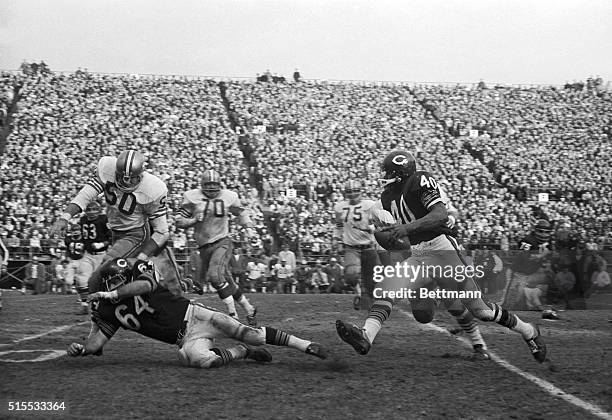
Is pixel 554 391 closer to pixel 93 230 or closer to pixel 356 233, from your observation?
pixel 356 233

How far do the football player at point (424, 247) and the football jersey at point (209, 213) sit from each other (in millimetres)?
3291

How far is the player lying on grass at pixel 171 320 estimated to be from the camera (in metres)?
6.08

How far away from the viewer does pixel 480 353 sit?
22.9 feet

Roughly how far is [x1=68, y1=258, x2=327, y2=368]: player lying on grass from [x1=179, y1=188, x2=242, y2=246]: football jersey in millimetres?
3359

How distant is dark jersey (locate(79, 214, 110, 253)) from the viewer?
11.4m

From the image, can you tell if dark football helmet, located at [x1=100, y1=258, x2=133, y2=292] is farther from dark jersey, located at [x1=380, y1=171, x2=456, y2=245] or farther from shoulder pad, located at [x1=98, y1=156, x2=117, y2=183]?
dark jersey, located at [x1=380, y1=171, x2=456, y2=245]

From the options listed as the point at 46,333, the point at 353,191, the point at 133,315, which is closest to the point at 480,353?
the point at 133,315

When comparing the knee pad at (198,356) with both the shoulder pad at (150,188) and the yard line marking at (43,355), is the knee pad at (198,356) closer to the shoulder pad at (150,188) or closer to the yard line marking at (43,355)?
the yard line marking at (43,355)

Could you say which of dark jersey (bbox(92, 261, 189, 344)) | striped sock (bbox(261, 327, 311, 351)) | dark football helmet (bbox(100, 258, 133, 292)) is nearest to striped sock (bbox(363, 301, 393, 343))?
striped sock (bbox(261, 327, 311, 351))

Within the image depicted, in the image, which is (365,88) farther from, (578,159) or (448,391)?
(448,391)

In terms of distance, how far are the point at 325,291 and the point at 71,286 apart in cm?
633

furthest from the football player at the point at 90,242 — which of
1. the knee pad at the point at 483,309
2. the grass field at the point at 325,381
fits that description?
the knee pad at the point at 483,309

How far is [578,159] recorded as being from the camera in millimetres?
32438

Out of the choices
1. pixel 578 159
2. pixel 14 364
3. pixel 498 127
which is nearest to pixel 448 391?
pixel 14 364
